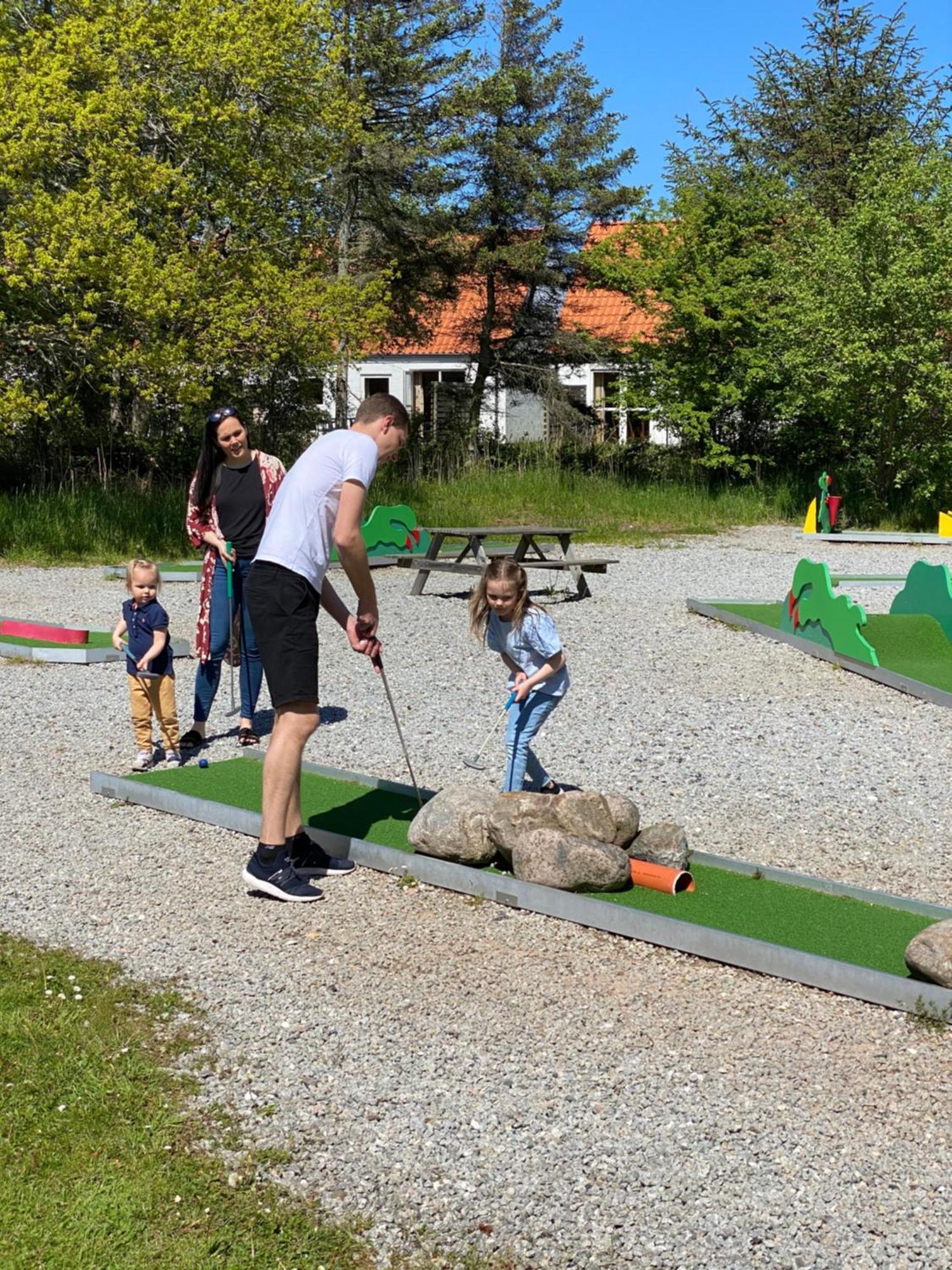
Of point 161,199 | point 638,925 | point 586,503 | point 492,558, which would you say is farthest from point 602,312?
point 638,925

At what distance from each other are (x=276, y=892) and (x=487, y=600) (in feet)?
5.11

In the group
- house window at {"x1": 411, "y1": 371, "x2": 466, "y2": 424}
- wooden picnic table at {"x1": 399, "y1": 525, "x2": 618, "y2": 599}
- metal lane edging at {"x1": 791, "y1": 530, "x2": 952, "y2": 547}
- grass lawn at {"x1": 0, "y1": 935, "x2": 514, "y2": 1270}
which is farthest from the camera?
house window at {"x1": 411, "y1": 371, "x2": 466, "y2": 424}

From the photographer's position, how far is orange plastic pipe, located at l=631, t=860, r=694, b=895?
5242 millimetres

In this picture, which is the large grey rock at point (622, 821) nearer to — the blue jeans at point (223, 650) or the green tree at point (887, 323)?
the blue jeans at point (223, 650)

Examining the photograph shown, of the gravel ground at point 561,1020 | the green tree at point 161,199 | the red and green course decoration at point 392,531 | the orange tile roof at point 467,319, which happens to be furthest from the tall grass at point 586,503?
the gravel ground at point 561,1020

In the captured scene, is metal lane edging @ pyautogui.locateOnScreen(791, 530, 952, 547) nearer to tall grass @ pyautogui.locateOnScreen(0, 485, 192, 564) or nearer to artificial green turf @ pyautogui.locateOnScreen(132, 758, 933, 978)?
tall grass @ pyautogui.locateOnScreen(0, 485, 192, 564)

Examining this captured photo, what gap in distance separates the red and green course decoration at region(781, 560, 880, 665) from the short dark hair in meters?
5.61

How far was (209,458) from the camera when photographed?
7777 mm

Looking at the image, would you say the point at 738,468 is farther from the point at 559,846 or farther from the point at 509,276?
the point at 559,846

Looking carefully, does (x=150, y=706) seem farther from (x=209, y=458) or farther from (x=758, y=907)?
(x=758, y=907)

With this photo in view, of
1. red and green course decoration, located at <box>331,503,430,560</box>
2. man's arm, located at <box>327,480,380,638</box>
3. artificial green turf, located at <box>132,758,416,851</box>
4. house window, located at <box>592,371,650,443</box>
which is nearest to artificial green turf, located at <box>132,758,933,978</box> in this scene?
artificial green turf, located at <box>132,758,416,851</box>

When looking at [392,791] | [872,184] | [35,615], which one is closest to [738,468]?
[872,184]

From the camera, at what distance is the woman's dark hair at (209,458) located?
762 cm

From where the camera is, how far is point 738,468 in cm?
2541
